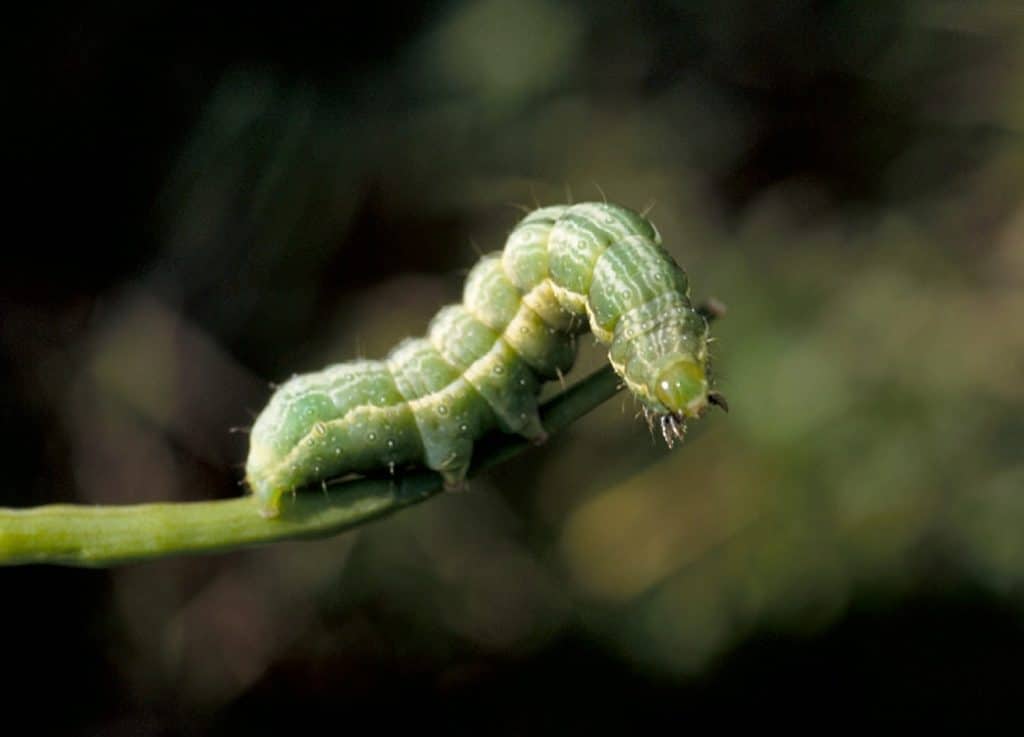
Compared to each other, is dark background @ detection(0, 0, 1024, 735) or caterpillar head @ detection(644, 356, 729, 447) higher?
caterpillar head @ detection(644, 356, 729, 447)

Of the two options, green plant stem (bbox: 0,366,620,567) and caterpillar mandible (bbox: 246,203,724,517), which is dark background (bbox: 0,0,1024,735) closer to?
caterpillar mandible (bbox: 246,203,724,517)

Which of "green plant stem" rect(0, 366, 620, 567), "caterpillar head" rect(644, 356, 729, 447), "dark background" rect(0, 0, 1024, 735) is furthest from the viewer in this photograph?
"dark background" rect(0, 0, 1024, 735)

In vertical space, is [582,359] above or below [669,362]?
below

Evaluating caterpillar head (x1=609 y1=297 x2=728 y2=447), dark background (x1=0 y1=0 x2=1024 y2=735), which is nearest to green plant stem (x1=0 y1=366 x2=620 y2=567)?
caterpillar head (x1=609 y1=297 x2=728 y2=447)

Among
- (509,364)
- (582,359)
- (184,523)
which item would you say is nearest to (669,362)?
(509,364)

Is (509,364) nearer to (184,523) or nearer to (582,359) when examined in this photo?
(184,523)

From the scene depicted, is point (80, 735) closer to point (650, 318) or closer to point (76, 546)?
point (76, 546)
